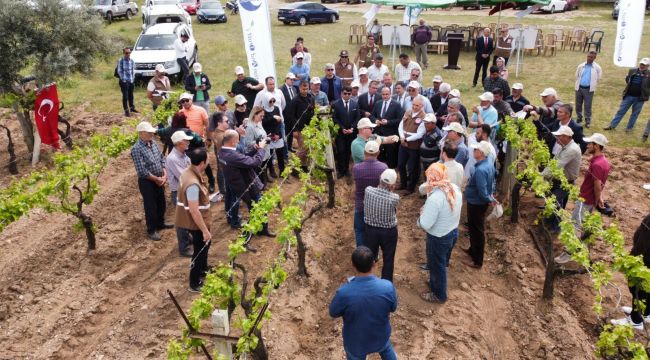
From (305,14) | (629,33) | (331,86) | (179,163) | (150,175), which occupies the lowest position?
(150,175)

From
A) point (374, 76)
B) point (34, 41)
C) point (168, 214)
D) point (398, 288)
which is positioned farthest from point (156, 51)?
point (398, 288)

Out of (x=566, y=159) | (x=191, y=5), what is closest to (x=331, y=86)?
(x=566, y=159)

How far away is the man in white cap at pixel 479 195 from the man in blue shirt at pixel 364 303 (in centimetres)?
281

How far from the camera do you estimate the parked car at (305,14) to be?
1112 inches

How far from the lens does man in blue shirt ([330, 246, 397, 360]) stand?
4277 millimetres

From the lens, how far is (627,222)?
862cm

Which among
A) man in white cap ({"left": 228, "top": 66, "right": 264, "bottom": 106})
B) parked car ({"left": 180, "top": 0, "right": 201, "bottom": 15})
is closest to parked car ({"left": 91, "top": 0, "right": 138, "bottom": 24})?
parked car ({"left": 180, "top": 0, "right": 201, "bottom": 15})

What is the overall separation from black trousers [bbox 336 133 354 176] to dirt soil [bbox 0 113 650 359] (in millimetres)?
1264

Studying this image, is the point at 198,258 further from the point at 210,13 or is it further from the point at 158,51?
the point at 210,13

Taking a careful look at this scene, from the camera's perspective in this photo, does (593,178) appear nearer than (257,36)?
Yes

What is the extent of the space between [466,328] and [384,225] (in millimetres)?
1624

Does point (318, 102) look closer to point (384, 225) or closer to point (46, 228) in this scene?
point (384, 225)

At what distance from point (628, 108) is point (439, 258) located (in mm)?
8642

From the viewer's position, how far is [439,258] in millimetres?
6207
